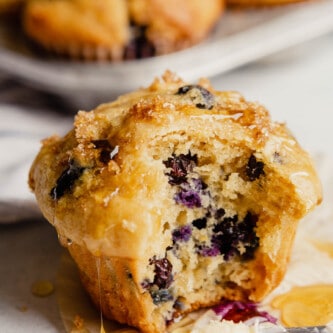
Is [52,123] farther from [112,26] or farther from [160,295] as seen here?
[160,295]

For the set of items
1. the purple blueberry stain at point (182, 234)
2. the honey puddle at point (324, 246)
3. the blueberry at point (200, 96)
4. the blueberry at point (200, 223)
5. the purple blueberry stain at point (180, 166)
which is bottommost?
the purple blueberry stain at point (182, 234)

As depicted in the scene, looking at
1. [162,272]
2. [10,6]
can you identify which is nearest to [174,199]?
[162,272]

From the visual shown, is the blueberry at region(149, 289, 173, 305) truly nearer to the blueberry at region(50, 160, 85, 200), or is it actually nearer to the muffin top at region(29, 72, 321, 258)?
the muffin top at region(29, 72, 321, 258)

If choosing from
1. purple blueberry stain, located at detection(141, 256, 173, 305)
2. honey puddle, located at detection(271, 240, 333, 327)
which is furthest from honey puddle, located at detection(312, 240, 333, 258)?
purple blueberry stain, located at detection(141, 256, 173, 305)

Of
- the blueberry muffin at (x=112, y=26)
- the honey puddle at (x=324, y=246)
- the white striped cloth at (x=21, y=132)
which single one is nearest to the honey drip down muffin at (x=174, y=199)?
the honey puddle at (x=324, y=246)

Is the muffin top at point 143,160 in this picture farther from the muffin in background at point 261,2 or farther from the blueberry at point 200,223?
the muffin in background at point 261,2

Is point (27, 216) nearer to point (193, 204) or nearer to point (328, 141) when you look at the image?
point (193, 204)
